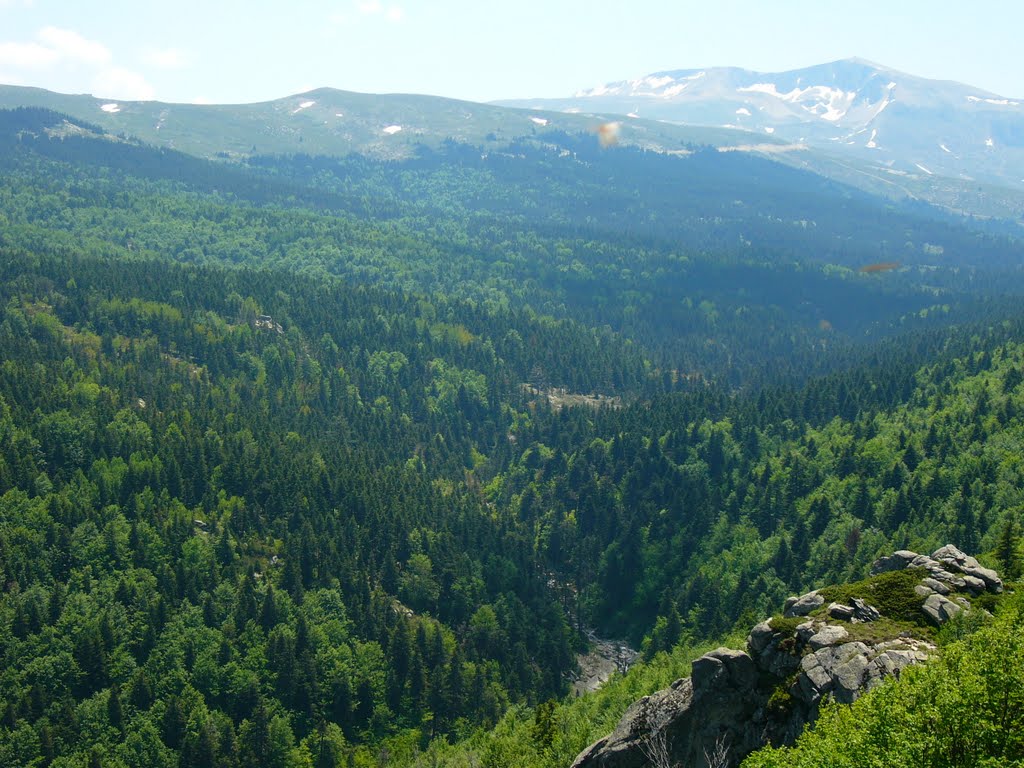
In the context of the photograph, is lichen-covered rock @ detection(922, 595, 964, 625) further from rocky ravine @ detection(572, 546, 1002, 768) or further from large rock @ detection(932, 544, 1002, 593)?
large rock @ detection(932, 544, 1002, 593)

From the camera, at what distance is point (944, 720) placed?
4103 centimetres

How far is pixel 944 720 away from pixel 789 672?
18.4m

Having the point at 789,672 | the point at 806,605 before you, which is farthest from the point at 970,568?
the point at 789,672

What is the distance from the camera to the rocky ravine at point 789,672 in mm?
55156

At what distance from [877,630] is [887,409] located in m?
145

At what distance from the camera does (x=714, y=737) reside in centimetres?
5997

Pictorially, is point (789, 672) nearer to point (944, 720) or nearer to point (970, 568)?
point (944, 720)

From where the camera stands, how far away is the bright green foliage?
40325 mm

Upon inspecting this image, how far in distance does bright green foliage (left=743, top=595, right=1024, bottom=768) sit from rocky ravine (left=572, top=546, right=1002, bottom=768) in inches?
296

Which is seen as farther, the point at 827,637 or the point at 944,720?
the point at 827,637

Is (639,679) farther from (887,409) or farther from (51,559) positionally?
(887,409)

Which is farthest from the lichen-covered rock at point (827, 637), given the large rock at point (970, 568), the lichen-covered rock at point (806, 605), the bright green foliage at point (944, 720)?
the large rock at point (970, 568)

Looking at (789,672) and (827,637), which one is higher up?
(827,637)

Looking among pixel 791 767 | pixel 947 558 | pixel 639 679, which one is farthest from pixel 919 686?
pixel 639 679
